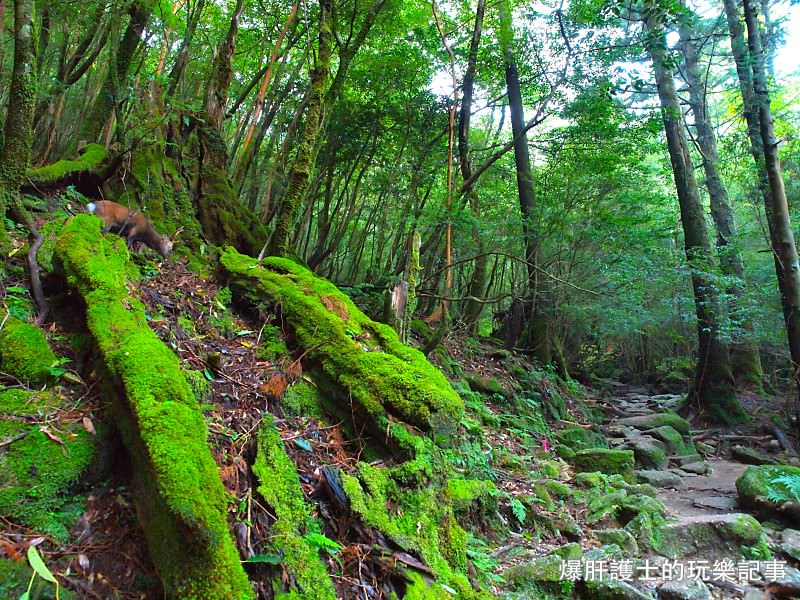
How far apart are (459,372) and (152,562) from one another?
A: 744cm

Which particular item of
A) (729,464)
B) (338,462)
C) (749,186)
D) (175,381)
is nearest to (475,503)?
(338,462)

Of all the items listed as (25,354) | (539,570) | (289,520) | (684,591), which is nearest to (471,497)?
(539,570)

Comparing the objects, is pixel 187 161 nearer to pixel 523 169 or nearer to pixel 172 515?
pixel 172 515

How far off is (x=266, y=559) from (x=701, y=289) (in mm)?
11704

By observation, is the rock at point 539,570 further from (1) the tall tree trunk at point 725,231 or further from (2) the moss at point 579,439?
(1) the tall tree trunk at point 725,231

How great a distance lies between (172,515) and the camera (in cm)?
204

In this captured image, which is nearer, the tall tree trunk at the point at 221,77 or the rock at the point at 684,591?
the rock at the point at 684,591

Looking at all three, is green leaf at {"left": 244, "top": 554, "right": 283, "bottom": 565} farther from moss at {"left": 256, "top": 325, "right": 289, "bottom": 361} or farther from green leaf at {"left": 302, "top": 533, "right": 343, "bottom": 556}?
moss at {"left": 256, "top": 325, "right": 289, "bottom": 361}

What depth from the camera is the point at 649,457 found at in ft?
26.8

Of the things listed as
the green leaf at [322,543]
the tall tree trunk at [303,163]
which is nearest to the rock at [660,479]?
the green leaf at [322,543]

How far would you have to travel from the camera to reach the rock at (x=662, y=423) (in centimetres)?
1058

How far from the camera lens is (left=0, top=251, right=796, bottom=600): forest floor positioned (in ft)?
6.98

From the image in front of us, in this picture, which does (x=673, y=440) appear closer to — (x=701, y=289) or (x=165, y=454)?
(x=701, y=289)

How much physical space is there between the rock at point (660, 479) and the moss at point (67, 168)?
30.0ft
